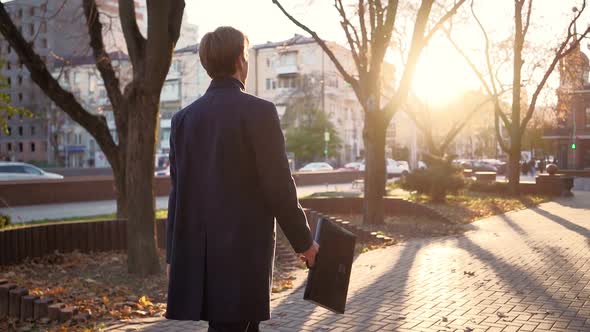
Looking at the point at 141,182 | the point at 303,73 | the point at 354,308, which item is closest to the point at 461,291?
the point at 354,308

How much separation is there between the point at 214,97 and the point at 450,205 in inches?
642

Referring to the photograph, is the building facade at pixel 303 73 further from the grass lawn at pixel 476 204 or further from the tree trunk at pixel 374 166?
the tree trunk at pixel 374 166

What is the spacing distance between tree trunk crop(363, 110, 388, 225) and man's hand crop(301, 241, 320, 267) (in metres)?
10.7

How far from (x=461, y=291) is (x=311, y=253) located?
430 centimetres

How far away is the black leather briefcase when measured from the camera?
298 cm

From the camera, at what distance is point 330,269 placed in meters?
3.04

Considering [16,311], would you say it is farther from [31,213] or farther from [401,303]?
[31,213]

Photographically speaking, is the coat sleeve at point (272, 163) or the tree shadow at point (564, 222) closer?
the coat sleeve at point (272, 163)

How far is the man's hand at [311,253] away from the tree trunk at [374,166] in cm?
1068

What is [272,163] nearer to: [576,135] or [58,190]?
[58,190]

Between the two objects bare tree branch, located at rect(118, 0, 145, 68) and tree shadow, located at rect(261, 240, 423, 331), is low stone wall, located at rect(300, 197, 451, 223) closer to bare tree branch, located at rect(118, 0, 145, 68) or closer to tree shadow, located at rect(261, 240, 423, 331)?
tree shadow, located at rect(261, 240, 423, 331)

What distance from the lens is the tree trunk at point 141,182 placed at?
759 centimetres

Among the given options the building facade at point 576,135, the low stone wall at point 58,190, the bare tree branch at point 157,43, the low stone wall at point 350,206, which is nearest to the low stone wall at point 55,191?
the low stone wall at point 58,190

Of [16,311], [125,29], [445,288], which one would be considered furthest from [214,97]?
[125,29]
